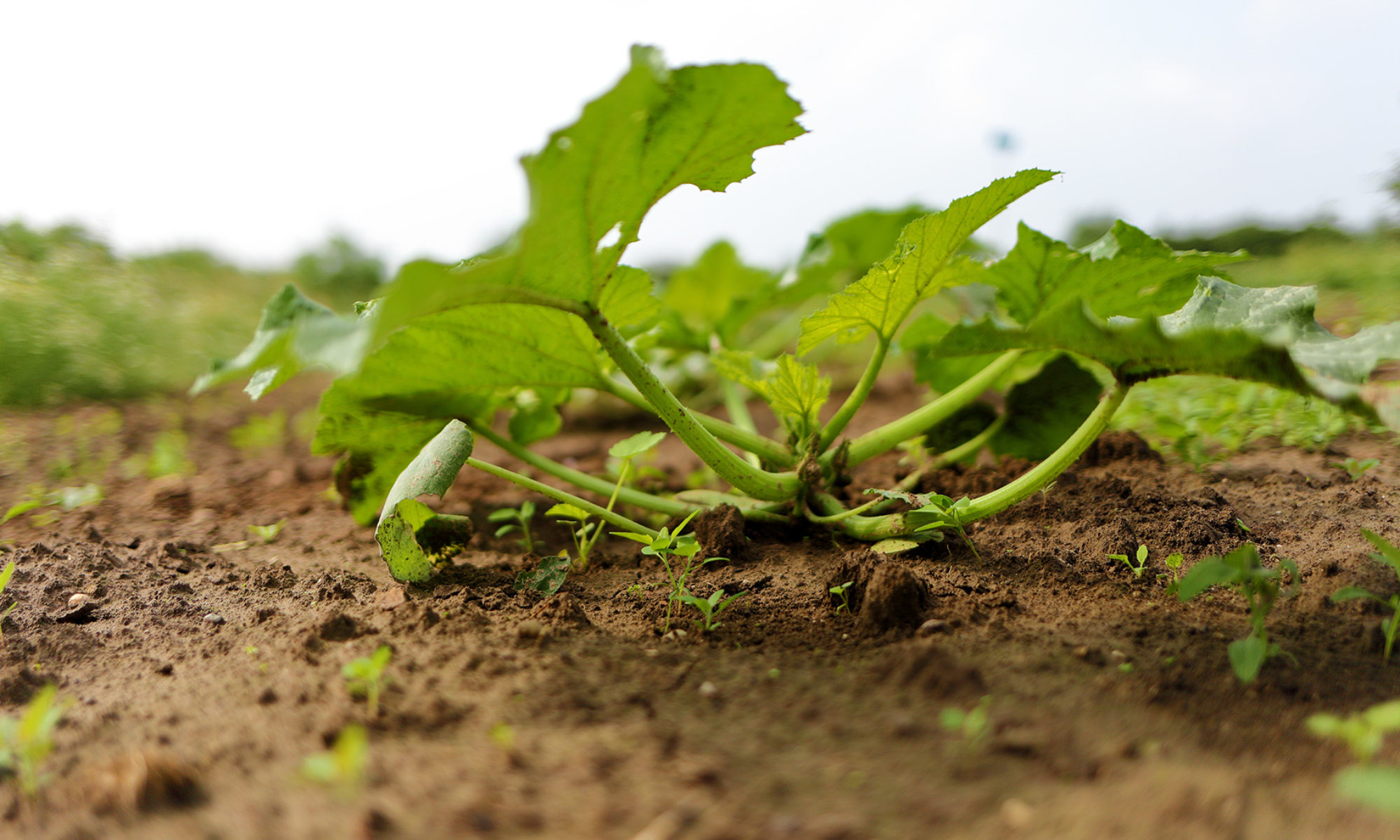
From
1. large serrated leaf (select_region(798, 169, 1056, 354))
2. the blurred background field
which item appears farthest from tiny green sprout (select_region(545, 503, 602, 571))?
the blurred background field

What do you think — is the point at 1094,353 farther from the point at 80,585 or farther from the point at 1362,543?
the point at 80,585

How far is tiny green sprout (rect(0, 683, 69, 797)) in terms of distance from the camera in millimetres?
882

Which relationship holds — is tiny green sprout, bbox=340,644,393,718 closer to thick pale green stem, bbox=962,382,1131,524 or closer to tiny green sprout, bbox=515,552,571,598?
tiny green sprout, bbox=515,552,571,598

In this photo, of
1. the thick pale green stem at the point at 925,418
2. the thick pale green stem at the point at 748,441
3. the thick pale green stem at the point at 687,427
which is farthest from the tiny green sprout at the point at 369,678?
the thick pale green stem at the point at 925,418

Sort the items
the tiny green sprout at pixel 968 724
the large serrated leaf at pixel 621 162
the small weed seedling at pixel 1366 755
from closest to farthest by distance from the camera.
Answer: the small weed seedling at pixel 1366 755, the tiny green sprout at pixel 968 724, the large serrated leaf at pixel 621 162

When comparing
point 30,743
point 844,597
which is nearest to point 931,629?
point 844,597

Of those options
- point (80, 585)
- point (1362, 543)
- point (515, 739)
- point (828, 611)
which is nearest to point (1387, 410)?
point (1362, 543)

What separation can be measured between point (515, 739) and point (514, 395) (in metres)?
1.41

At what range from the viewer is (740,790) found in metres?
0.86

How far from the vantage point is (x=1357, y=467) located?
1.95m

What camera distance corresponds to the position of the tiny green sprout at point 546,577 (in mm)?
1583

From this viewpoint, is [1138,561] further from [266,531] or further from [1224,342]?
[266,531]

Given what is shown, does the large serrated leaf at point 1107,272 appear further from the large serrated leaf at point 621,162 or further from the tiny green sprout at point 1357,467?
the large serrated leaf at point 621,162

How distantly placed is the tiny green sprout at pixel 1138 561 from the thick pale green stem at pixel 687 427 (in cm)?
67
